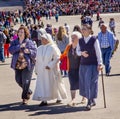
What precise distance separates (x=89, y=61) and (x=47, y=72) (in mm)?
1062

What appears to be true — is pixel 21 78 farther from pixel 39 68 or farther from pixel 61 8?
pixel 61 8

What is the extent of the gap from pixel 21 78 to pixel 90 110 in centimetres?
181

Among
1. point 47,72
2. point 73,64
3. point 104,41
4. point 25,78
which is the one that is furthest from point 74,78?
point 104,41

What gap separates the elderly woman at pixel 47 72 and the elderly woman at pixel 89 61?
0.69m

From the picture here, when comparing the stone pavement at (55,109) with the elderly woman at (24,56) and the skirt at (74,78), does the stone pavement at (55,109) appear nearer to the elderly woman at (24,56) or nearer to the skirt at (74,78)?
the skirt at (74,78)

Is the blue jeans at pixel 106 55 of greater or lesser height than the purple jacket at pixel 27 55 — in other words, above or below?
below

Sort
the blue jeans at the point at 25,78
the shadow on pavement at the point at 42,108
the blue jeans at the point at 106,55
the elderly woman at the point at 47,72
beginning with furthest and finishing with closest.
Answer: the blue jeans at the point at 106,55 → the blue jeans at the point at 25,78 → the elderly woman at the point at 47,72 → the shadow on pavement at the point at 42,108

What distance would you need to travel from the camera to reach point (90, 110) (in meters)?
11.1

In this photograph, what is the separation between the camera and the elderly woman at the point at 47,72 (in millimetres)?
11625

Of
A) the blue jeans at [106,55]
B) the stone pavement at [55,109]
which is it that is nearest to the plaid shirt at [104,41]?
the blue jeans at [106,55]

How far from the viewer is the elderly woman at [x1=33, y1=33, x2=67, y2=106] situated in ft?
38.1

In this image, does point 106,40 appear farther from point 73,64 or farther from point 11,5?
point 11,5

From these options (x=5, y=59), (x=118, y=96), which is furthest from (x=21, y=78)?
(x=5, y=59)

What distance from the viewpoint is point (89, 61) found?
11.1 metres
